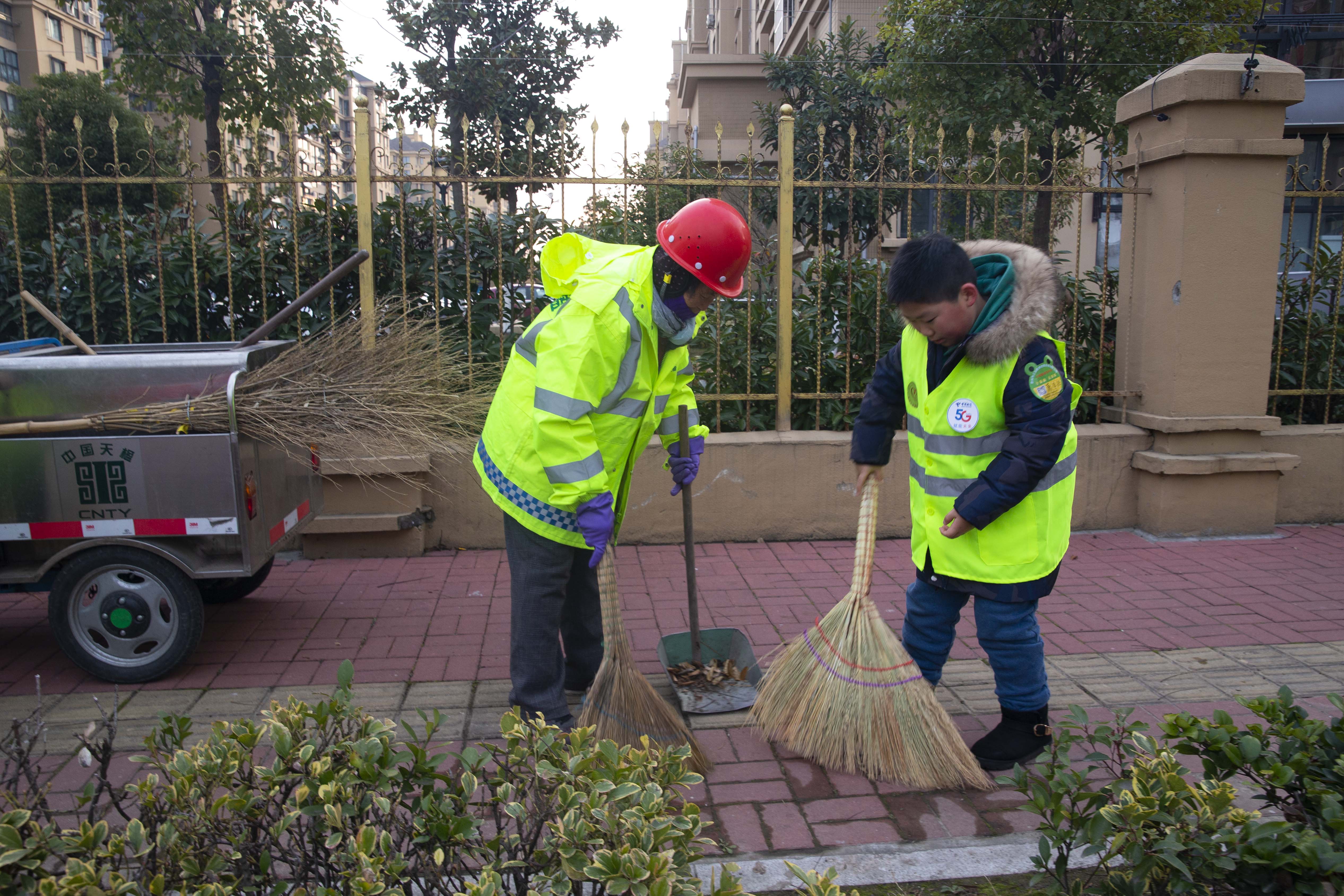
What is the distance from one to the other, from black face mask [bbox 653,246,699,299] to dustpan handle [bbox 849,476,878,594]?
0.91 m

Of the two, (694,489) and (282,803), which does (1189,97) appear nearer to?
(694,489)

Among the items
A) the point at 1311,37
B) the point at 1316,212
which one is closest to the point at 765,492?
the point at 1316,212

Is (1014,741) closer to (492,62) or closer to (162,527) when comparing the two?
(162,527)

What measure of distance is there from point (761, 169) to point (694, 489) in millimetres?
2339

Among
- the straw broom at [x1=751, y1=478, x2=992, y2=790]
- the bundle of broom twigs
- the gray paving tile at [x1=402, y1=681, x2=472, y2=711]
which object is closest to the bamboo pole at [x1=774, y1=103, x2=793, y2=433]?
the bundle of broom twigs

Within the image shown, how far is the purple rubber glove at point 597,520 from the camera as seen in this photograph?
111 inches

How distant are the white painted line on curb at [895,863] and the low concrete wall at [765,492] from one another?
10.1 ft

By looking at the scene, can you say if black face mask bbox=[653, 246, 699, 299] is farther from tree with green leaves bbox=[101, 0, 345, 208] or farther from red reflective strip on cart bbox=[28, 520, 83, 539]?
tree with green leaves bbox=[101, 0, 345, 208]

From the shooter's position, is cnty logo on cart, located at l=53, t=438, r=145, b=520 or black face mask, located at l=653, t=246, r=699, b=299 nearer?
black face mask, located at l=653, t=246, r=699, b=299

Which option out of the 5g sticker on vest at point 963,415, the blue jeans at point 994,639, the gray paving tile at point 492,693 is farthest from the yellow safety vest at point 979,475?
the gray paving tile at point 492,693

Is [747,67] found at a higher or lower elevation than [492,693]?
higher

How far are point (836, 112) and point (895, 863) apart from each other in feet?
42.7

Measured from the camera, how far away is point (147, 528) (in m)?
3.61

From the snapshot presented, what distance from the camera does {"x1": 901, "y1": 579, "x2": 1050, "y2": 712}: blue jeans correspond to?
115 inches
